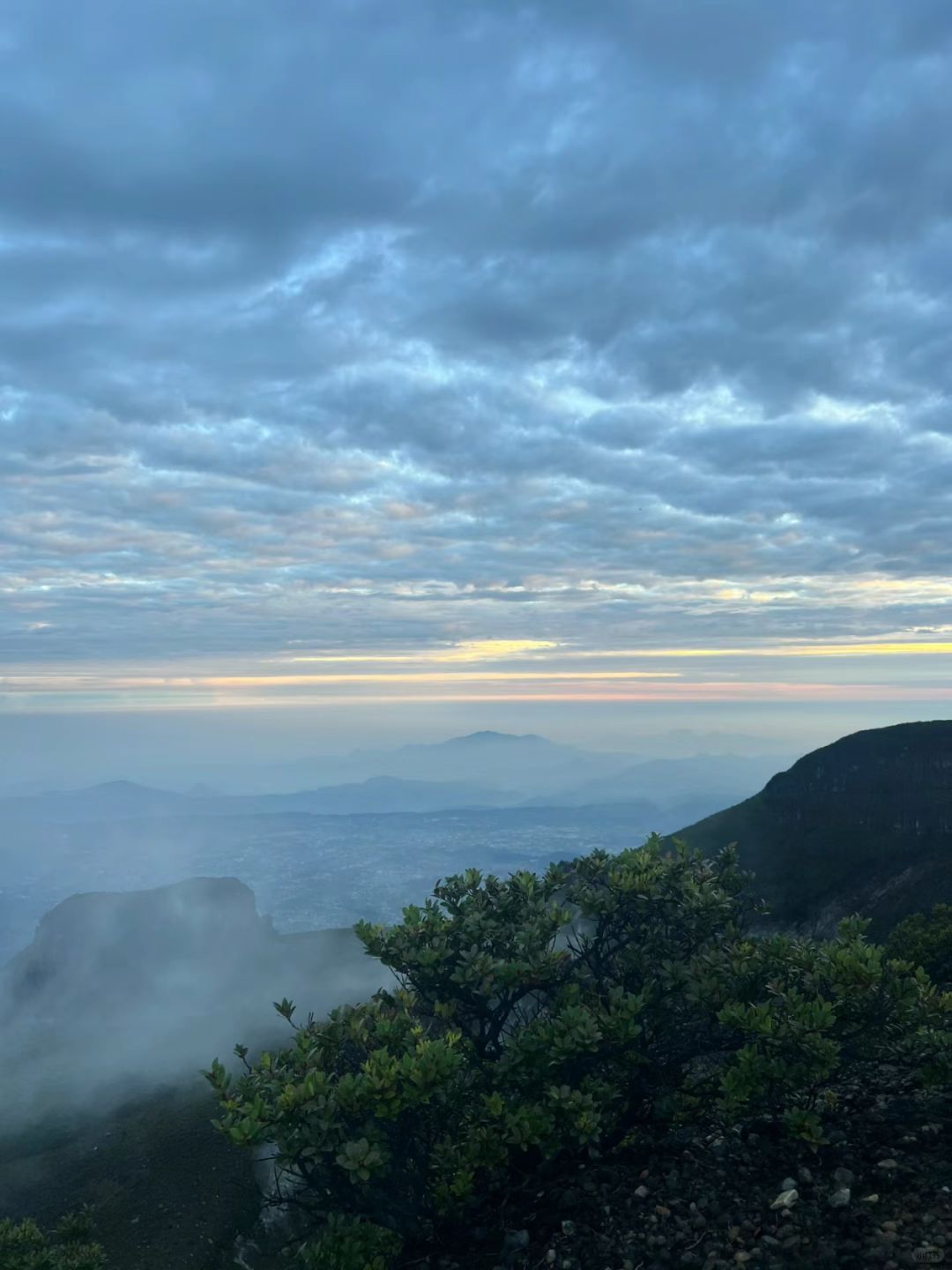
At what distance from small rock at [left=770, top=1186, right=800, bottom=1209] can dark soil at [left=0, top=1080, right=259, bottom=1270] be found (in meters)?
32.9

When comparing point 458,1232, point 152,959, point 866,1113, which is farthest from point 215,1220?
point 152,959

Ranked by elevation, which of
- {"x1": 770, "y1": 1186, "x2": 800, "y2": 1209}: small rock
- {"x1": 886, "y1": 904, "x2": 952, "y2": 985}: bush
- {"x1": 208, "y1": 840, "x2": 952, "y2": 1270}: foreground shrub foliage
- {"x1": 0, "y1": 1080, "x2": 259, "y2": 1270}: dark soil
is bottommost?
{"x1": 0, "y1": 1080, "x2": 259, "y2": 1270}: dark soil

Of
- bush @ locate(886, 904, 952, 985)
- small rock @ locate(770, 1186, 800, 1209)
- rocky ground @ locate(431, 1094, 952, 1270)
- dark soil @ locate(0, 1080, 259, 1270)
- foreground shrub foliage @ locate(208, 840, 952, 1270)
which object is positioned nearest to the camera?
rocky ground @ locate(431, 1094, 952, 1270)

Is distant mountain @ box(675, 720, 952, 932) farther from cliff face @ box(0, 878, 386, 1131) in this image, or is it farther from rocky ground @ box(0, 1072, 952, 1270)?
cliff face @ box(0, 878, 386, 1131)

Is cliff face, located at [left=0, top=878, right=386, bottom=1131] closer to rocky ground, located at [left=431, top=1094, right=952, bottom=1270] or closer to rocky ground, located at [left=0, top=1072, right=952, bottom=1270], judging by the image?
rocky ground, located at [left=0, top=1072, right=952, bottom=1270]

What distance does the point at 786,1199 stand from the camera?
1120cm

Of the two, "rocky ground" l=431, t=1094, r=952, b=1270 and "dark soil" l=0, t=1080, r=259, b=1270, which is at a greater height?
"rocky ground" l=431, t=1094, r=952, b=1270

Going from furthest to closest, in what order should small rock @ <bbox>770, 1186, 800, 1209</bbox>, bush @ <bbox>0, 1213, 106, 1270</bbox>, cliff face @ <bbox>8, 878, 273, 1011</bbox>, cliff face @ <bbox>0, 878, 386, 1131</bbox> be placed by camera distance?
1. cliff face @ <bbox>8, 878, 273, 1011</bbox>
2. cliff face @ <bbox>0, 878, 386, 1131</bbox>
3. bush @ <bbox>0, 1213, 106, 1270</bbox>
4. small rock @ <bbox>770, 1186, 800, 1209</bbox>

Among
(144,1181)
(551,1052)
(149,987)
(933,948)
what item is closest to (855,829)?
(933,948)

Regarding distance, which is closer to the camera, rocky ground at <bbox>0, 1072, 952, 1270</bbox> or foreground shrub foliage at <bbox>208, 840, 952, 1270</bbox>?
rocky ground at <bbox>0, 1072, 952, 1270</bbox>

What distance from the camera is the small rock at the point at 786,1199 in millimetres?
11148

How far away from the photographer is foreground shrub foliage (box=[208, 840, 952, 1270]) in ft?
38.7

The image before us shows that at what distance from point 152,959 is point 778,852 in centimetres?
12347

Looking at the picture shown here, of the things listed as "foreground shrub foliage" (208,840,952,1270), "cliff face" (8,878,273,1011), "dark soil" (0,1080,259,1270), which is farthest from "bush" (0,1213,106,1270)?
"cliff face" (8,878,273,1011)
